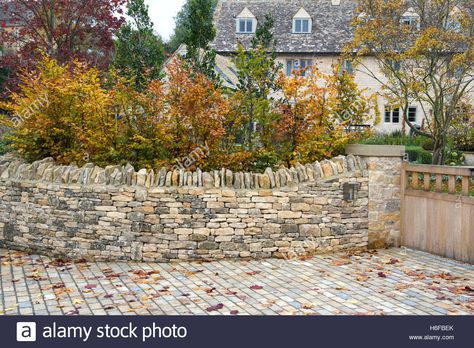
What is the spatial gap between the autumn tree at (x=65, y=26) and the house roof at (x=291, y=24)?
12.5 meters

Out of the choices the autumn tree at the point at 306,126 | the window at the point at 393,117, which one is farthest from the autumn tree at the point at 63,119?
the window at the point at 393,117

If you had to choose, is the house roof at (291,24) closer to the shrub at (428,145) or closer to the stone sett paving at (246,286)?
the shrub at (428,145)

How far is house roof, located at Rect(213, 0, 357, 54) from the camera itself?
31297 millimetres

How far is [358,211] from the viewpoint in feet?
30.2

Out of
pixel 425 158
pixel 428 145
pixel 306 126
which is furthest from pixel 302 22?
pixel 306 126

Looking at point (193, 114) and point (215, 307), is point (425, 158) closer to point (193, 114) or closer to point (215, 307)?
point (193, 114)

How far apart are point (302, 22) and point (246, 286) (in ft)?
93.3

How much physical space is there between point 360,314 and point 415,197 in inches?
159

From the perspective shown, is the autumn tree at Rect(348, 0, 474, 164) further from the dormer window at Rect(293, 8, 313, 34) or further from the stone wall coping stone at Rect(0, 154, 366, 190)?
the dormer window at Rect(293, 8, 313, 34)

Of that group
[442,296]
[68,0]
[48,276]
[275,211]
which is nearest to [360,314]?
[442,296]

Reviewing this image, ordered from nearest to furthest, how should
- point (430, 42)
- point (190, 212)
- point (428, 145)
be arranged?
point (190, 212), point (430, 42), point (428, 145)

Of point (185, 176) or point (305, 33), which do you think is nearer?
point (185, 176)

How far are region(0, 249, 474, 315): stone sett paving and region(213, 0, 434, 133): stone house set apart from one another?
23.6m

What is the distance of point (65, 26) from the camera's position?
18484 millimetres
